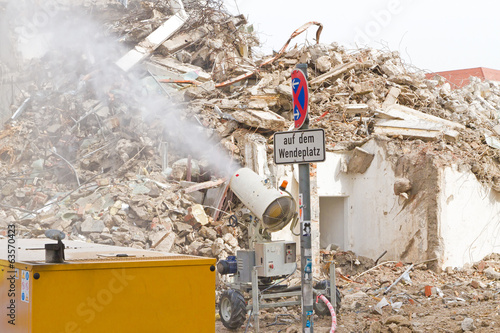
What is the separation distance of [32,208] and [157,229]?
11.0 ft

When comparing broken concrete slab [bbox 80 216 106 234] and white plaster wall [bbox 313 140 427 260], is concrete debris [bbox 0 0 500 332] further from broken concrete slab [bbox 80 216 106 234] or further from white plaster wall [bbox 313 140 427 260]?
white plaster wall [bbox 313 140 427 260]

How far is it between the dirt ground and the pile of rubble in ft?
7.82

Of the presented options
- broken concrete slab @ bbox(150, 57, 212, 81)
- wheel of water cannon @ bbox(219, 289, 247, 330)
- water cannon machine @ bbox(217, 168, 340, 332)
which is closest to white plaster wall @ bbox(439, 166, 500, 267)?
water cannon machine @ bbox(217, 168, 340, 332)

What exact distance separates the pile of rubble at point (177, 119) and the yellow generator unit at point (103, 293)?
6880 millimetres

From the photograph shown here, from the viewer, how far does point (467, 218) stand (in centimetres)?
1183

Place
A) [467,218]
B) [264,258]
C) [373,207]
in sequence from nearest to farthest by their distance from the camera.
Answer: [264,258] → [467,218] → [373,207]

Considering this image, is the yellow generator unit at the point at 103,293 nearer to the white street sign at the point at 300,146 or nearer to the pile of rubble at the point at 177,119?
the white street sign at the point at 300,146

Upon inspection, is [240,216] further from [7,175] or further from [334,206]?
[7,175]

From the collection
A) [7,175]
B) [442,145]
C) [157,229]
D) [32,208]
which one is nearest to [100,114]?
[7,175]

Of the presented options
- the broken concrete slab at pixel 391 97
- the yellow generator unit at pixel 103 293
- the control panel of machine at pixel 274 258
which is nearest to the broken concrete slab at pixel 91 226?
the control panel of machine at pixel 274 258

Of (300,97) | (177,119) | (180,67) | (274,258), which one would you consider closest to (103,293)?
(300,97)

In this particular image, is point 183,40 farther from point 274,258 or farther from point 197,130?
point 274,258

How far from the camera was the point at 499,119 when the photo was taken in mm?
15273

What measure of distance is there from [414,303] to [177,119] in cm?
773
